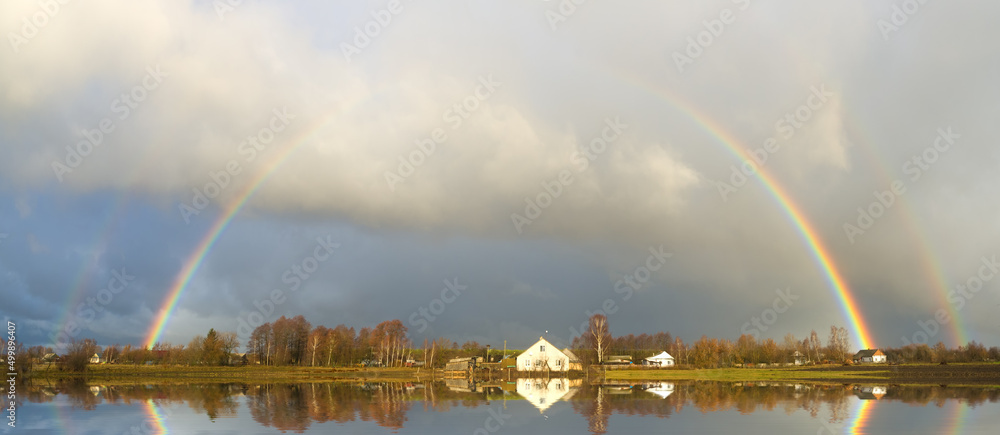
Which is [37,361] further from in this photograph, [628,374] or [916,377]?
[916,377]

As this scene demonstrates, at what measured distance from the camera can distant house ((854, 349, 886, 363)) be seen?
175 metres

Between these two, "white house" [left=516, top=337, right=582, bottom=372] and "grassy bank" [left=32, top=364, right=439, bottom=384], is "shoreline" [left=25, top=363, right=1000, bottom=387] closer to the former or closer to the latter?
"grassy bank" [left=32, top=364, right=439, bottom=384]

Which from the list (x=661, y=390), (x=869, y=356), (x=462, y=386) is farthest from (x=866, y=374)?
(x=869, y=356)

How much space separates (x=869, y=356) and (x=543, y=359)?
113584 mm

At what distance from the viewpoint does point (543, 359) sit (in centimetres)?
11081

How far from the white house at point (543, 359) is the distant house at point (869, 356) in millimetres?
102856

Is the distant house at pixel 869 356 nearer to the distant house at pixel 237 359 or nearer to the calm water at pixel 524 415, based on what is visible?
the distant house at pixel 237 359

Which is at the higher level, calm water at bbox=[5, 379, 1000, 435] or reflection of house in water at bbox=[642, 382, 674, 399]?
reflection of house in water at bbox=[642, 382, 674, 399]

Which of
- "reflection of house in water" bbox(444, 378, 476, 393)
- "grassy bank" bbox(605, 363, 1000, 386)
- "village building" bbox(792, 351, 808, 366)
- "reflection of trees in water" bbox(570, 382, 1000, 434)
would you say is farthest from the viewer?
"village building" bbox(792, 351, 808, 366)

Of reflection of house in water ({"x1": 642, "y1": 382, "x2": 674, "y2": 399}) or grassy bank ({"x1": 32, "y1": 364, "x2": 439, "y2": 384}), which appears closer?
reflection of house in water ({"x1": 642, "y1": 382, "x2": 674, "y2": 399})

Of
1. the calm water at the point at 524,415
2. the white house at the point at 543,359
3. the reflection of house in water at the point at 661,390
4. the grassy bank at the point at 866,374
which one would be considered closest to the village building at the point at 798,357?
the grassy bank at the point at 866,374

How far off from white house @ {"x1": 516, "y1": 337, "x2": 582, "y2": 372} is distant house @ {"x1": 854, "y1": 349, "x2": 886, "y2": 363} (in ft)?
337

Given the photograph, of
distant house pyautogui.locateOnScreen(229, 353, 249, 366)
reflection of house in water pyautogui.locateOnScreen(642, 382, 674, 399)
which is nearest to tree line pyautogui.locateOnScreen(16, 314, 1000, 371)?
distant house pyautogui.locateOnScreen(229, 353, 249, 366)

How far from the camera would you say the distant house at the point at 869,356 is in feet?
575
